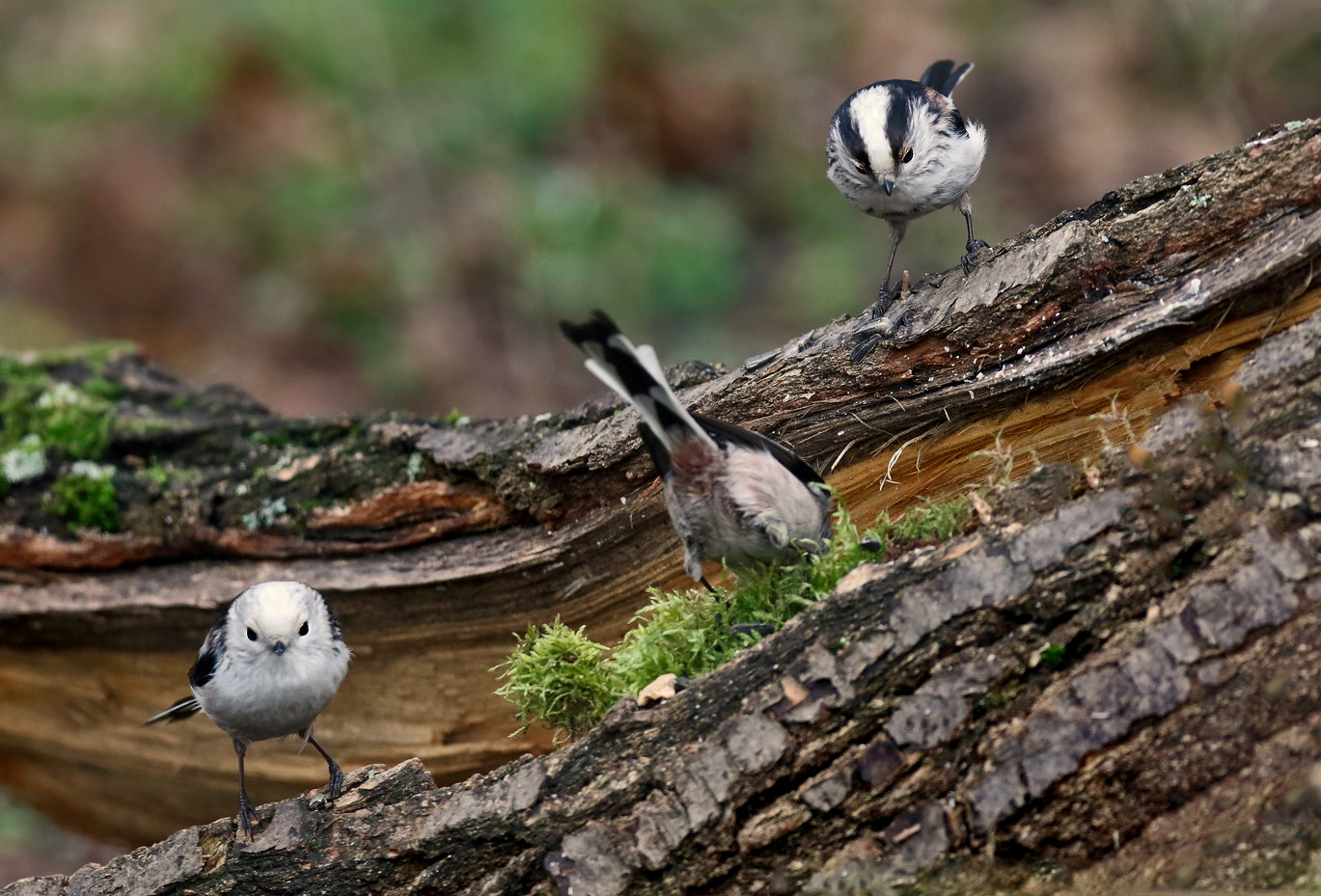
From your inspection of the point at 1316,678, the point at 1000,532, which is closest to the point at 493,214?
the point at 1000,532

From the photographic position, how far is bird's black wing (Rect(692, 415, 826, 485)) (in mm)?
3775

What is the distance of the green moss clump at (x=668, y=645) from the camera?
135 inches

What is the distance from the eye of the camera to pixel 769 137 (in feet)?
32.3

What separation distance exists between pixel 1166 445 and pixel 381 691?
3432 millimetres

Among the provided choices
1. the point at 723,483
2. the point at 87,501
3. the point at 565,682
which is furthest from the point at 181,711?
the point at 723,483

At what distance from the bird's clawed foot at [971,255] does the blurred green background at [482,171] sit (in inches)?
173

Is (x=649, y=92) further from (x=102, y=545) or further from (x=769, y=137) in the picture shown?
(x=102, y=545)

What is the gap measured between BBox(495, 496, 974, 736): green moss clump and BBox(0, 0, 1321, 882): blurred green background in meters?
5.11

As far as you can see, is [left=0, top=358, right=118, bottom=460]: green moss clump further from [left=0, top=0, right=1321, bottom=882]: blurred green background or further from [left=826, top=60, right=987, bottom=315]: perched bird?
[left=826, top=60, right=987, bottom=315]: perched bird

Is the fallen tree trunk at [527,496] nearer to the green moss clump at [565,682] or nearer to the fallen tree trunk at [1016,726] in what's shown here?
the fallen tree trunk at [1016,726]

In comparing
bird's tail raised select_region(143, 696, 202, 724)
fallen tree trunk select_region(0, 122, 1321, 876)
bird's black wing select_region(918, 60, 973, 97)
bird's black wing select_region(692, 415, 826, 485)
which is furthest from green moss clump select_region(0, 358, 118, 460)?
bird's black wing select_region(918, 60, 973, 97)

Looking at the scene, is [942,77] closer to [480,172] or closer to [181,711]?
[480,172]

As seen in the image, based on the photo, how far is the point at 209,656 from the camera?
4.30 m

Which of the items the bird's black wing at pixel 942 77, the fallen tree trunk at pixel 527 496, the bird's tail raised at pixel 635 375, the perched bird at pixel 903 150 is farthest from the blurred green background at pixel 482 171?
the bird's tail raised at pixel 635 375
